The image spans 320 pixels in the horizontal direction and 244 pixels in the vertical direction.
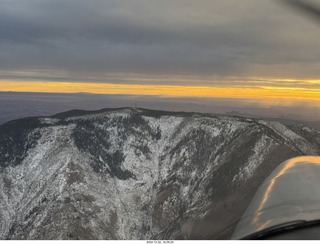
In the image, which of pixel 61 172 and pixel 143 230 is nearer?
pixel 143 230

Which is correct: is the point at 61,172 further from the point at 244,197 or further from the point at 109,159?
the point at 244,197

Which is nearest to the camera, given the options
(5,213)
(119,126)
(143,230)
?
(143,230)

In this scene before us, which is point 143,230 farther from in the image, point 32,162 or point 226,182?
point 32,162

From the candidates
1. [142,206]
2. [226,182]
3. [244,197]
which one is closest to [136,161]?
[142,206]

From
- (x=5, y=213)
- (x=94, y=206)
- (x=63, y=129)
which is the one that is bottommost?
(x=5, y=213)

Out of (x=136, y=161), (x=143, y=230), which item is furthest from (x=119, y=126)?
(x=143, y=230)

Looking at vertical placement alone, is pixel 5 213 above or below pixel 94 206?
below

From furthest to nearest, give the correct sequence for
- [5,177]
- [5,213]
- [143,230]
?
1. [5,177]
2. [5,213]
3. [143,230]
